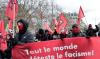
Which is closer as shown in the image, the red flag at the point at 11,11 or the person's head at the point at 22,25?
the person's head at the point at 22,25

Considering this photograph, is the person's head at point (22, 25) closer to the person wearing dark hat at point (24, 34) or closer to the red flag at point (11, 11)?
the person wearing dark hat at point (24, 34)

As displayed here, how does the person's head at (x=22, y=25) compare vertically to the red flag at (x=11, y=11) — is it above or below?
above

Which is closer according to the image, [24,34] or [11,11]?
[24,34]

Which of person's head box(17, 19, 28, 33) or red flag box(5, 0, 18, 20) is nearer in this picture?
person's head box(17, 19, 28, 33)

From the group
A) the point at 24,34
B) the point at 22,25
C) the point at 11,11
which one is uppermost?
the point at 22,25

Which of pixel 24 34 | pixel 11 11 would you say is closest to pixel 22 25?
pixel 24 34

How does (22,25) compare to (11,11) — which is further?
(11,11)

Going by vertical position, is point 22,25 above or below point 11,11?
above

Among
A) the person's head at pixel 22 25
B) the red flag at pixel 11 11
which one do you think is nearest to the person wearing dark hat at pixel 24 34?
the person's head at pixel 22 25

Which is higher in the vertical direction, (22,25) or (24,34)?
(22,25)

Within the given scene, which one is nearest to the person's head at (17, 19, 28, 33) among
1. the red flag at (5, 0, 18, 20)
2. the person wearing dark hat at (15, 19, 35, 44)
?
the person wearing dark hat at (15, 19, 35, 44)

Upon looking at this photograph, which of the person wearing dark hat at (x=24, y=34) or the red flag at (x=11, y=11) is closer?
the person wearing dark hat at (x=24, y=34)

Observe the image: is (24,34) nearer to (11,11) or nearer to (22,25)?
(22,25)

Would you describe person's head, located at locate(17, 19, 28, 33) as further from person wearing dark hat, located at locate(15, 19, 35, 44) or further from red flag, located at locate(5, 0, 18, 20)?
red flag, located at locate(5, 0, 18, 20)
